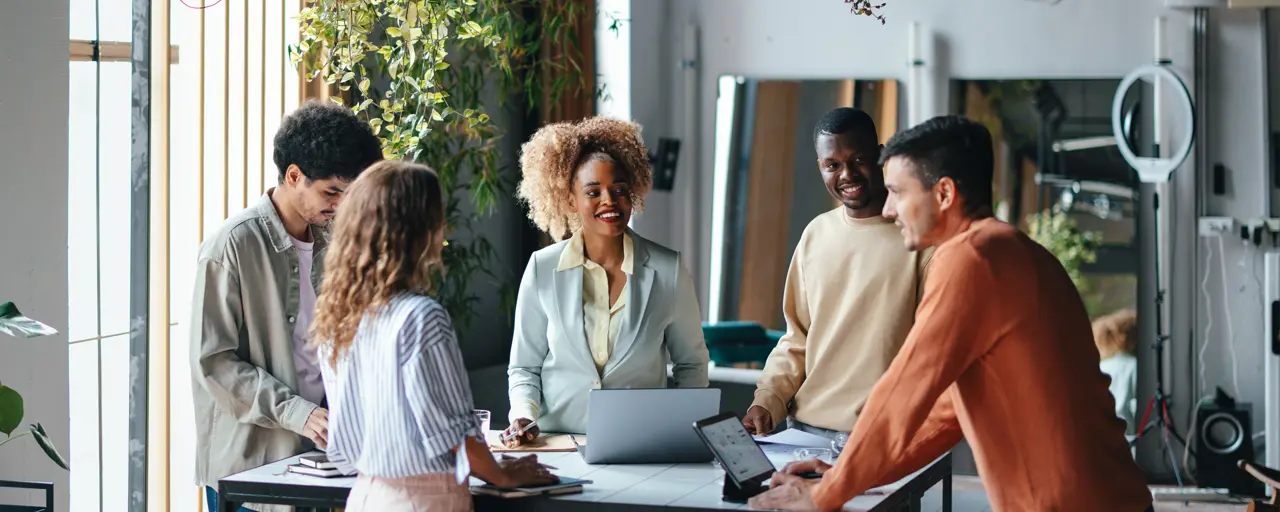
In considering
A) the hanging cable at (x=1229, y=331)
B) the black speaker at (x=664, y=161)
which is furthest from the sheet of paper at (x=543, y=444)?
the hanging cable at (x=1229, y=331)

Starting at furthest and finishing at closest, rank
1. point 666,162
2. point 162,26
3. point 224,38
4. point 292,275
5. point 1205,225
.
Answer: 1. point 666,162
2. point 1205,225
3. point 224,38
4. point 162,26
5. point 292,275

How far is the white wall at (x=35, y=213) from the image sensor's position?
2803mm

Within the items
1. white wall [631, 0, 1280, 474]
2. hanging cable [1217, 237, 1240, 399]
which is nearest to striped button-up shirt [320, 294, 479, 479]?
white wall [631, 0, 1280, 474]

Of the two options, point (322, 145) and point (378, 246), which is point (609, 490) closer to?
point (378, 246)

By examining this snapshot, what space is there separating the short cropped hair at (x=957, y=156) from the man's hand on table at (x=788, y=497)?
562mm

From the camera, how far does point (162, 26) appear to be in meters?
3.26

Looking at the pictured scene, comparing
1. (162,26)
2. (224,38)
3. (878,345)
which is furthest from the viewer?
(224,38)

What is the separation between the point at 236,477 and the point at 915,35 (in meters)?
4.94

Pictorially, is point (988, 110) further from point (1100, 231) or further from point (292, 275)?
point (292, 275)

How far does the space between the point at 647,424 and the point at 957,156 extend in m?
0.88

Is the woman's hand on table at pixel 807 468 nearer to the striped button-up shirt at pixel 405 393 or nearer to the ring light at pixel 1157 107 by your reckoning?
the striped button-up shirt at pixel 405 393

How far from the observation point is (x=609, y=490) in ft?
8.14

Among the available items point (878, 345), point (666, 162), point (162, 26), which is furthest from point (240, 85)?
point (666, 162)

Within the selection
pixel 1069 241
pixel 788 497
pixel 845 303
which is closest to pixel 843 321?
pixel 845 303
